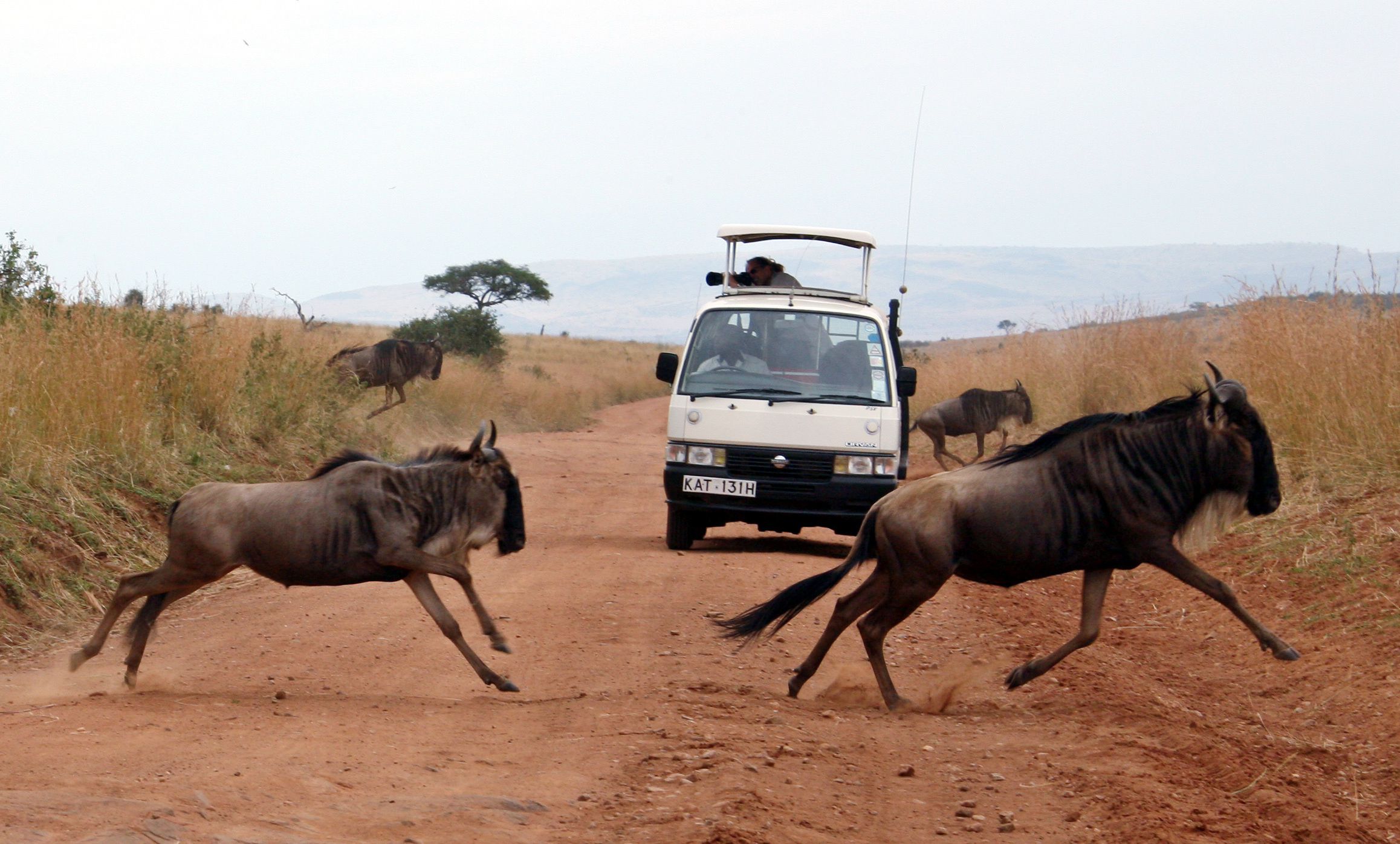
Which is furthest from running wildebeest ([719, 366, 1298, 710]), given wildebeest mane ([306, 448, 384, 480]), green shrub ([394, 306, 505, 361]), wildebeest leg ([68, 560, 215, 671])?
green shrub ([394, 306, 505, 361])

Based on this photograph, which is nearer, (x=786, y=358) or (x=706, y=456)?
(x=706, y=456)

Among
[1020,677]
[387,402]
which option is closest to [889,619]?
[1020,677]

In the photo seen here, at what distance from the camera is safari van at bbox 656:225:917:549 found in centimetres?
984

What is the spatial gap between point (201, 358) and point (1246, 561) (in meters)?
9.10

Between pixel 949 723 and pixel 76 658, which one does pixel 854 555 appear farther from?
pixel 76 658

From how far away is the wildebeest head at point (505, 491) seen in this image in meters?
6.21

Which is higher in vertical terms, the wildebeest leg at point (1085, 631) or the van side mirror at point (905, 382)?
the van side mirror at point (905, 382)

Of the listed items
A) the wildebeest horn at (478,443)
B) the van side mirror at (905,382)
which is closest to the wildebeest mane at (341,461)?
the wildebeest horn at (478,443)

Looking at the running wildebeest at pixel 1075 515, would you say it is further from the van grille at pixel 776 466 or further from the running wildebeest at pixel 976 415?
the running wildebeest at pixel 976 415

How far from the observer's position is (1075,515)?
5965 millimetres

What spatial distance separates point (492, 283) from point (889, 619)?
49630 mm

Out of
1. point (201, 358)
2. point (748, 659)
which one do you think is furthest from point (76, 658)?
point (201, 358)

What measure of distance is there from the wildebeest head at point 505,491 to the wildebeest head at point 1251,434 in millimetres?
3301

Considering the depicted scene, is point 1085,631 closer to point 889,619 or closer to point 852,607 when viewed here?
point 889,619
